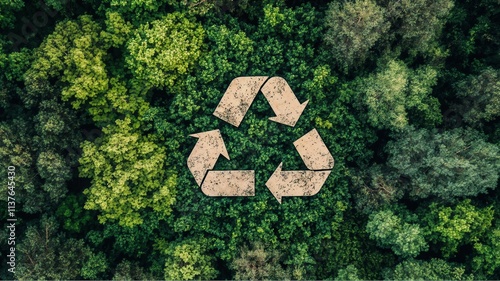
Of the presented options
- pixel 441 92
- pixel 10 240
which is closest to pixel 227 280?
pixel 10 240

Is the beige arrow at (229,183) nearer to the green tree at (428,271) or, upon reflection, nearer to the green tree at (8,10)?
the green tree at (428,271)

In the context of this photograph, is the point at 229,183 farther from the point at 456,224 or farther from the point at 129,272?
the point at 456,224

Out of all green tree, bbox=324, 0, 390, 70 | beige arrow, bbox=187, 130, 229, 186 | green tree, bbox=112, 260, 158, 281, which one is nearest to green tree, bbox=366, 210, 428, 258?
green tree, bbox=324, 0, 390, 70

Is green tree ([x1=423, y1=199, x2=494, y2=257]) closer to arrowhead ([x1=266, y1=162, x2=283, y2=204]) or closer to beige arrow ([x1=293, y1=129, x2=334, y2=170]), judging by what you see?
beige arrow ([x1=293, y1=129, x2=334, y2=170])

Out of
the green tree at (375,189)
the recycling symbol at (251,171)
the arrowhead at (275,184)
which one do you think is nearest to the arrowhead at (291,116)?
the recycling symbol at (251,171)

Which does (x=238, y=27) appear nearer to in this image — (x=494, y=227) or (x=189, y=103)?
(x=189, y=103)

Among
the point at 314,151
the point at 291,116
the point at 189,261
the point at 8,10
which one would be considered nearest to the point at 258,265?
the point at 189,261
